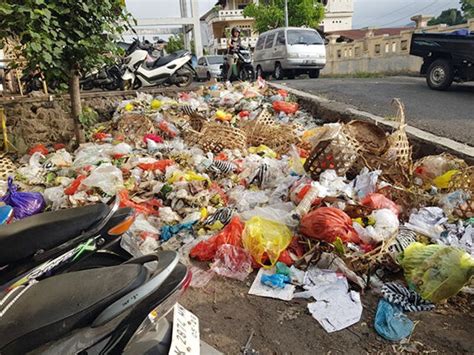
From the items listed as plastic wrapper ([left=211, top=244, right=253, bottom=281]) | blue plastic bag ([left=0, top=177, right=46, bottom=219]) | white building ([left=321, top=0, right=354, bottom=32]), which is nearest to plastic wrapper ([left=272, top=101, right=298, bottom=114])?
→ blue plastic bag ([left=0, top=177, right=46, bottom=219])

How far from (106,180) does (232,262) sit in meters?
1.72

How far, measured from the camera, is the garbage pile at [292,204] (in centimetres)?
219

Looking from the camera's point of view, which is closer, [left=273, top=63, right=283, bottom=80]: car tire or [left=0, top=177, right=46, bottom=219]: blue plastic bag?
[left=0, top=177, right=46, bottom=219]: blue plastic bag

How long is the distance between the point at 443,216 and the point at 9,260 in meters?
2.81

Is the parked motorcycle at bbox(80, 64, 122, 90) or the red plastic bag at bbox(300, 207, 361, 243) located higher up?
the parked motorcycle at bbox(80, 64, 122, 90)

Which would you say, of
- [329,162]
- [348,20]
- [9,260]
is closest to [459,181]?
[329,162]

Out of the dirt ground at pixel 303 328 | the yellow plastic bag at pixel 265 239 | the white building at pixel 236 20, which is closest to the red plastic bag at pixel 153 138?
the yellow plastic bag at pixel 265 239

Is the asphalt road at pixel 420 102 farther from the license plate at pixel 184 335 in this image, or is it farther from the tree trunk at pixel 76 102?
the tree trunk at pixel 76 102

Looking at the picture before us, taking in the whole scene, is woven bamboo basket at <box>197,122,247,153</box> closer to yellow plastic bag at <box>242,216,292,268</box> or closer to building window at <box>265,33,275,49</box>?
yellow plastic bag at <box>242,216,292,268</box>

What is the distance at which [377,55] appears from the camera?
1588 centimetres

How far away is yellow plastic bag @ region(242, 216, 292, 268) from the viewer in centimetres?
253

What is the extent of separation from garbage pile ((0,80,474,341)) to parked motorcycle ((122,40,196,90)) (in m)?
3.27

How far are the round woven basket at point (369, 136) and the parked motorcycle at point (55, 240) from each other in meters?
2.94

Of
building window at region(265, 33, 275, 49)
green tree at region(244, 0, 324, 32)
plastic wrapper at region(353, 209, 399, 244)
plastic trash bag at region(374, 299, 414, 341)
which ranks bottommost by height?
plastic trash bag at region(374, 299, 414, 341)
